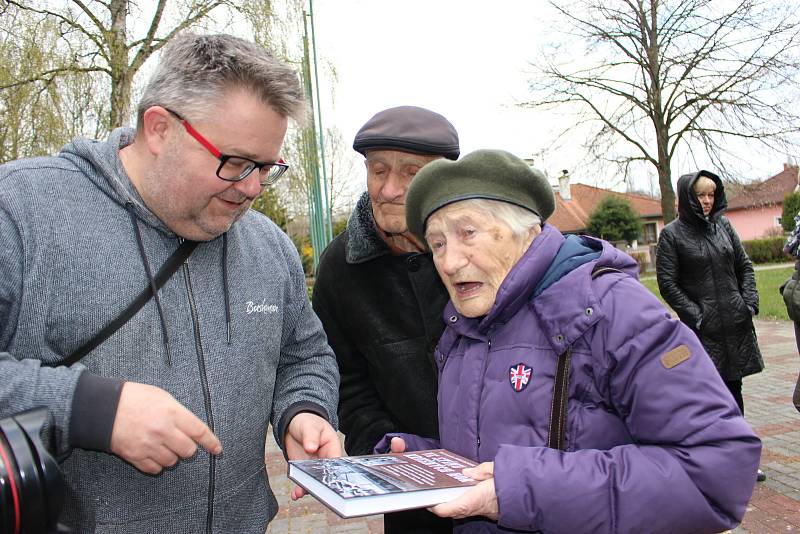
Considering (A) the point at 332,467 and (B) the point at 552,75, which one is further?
(B) the point at 552,75

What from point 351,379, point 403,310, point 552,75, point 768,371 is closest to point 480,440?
point 403,310

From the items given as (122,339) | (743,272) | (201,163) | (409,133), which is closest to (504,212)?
(409,133)

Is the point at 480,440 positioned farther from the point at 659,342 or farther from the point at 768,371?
the point at 768,371

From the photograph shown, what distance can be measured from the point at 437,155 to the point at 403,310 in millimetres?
595

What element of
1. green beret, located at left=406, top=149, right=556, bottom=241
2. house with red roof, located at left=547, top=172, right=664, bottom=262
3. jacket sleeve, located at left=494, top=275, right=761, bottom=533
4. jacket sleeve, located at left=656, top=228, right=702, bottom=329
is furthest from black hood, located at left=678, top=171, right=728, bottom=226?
house with red roof, located at left=547, top=172, right=664, bottom=262

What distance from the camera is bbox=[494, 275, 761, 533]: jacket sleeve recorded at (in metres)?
1.50

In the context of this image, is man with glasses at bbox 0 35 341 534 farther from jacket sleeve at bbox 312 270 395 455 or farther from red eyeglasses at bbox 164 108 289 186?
jacket sleeve at bbox 312 270 395 455

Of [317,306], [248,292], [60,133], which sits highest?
[60,133]

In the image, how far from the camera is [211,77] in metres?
1.83

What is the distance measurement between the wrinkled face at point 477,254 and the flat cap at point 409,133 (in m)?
0.50

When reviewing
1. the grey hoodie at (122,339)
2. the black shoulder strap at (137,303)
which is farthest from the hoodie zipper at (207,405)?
the black shoulder strap at (137,303)

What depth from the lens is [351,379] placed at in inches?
106

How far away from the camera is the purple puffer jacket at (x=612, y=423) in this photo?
150 centimetres

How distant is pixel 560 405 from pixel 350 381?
3.97 ft
